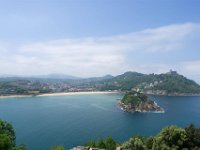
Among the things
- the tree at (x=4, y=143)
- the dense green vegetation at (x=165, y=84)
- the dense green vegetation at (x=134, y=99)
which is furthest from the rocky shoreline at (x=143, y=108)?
the tree at (x=4, y=143)

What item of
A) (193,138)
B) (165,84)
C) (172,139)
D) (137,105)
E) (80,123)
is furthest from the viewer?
(165,84)

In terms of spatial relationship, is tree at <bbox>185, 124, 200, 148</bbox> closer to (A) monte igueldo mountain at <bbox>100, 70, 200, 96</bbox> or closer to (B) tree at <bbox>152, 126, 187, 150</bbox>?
(B) tree at <bbox>152, 126, 187, 150</bbox>

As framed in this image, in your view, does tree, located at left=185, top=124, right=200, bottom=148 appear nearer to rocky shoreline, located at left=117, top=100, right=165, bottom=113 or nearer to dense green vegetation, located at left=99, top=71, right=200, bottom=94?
rocky shoreline, located at left=117, top=100, right=165, bottom=113

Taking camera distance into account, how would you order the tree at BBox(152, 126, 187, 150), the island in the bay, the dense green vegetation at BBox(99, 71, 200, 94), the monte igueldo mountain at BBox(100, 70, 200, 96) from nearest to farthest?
the tree at BBox(152, 126, 187, 150) → the island in the bay → the monte igueldo mountain at BBox(100, 70, 200, 96) → the dense green vegetation at BBox(99, 71, 200, 94)

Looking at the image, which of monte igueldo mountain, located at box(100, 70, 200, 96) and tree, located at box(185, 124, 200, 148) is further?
monte igueldo mountain, located at box(100, 70, 200, 96)

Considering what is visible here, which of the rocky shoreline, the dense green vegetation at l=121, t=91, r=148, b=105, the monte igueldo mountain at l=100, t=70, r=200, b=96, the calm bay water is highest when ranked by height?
the monte igueldo mountain at l=100, t=70, r=200, b=96

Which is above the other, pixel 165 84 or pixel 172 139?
pixel 165 84

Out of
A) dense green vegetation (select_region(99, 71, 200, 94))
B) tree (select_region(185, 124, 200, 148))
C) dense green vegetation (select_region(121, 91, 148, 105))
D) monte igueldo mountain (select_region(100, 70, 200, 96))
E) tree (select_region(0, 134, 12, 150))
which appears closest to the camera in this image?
tree (select_region(0, 134, 12, 150))

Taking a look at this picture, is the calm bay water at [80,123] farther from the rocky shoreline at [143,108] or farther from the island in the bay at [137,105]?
the island in the bay at [137,105]

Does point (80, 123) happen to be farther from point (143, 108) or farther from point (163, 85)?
point (163, 85)

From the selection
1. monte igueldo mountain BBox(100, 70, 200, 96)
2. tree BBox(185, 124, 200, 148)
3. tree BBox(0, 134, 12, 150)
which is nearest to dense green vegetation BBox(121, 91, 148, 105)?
monte igueldo mountain BBox(100, 70, 200, 96)

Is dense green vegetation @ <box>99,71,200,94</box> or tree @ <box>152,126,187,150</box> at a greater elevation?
dense green vegetation @ <box>99,71,200,94</box>

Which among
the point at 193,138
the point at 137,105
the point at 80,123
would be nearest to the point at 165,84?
the point at 137,105

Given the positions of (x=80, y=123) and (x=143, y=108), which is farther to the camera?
(x=143, y=108)
